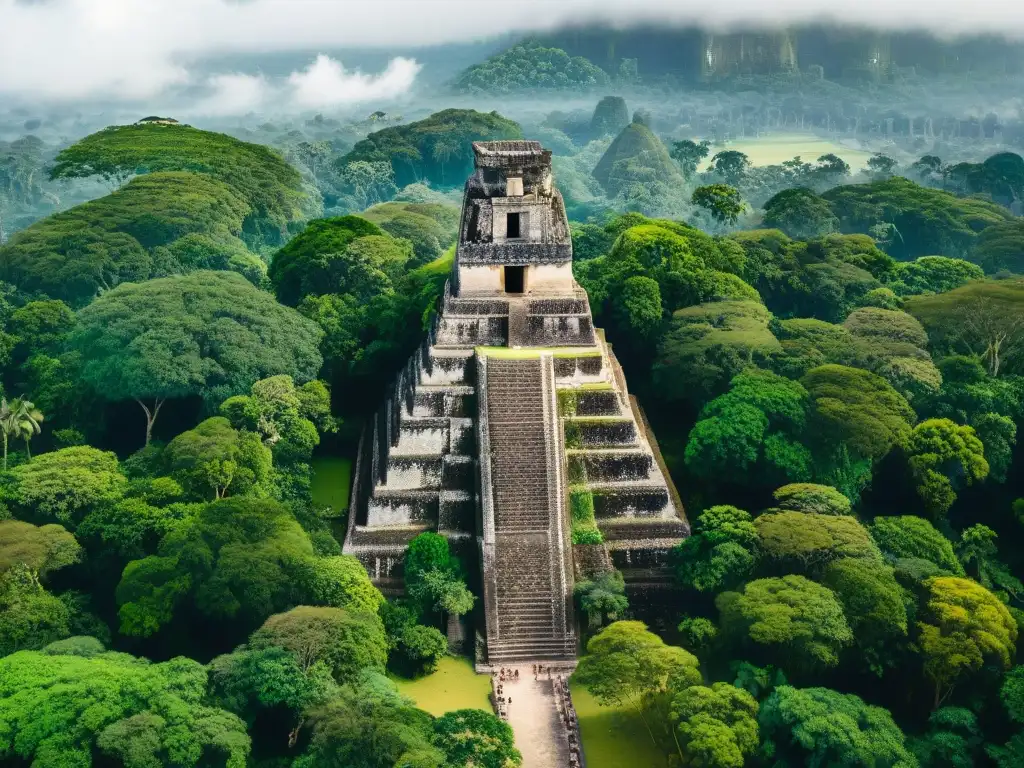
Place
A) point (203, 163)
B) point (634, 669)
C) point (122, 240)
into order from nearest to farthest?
1. point (634, 669)
2. point (122, 240)
3. point (203, 163)

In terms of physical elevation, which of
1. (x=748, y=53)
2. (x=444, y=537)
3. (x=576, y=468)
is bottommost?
(x=444, y=537)

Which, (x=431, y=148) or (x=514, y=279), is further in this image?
(x=431, y=148)

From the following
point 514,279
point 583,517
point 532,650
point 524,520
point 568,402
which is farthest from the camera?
point 514,279

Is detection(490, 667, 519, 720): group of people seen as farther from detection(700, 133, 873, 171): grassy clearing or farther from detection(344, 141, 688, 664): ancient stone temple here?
detection(700, 133, 873, 171): grassy clearing

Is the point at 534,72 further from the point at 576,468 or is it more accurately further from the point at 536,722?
the point at 536,722

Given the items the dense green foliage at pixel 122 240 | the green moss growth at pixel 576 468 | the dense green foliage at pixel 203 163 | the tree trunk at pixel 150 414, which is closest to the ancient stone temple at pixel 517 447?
the green moss growth at pixel 576 468

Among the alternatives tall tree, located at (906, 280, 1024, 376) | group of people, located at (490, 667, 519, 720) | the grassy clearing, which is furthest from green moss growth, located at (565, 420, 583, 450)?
the grassy clearing

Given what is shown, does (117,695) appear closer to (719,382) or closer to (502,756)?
(502,756)

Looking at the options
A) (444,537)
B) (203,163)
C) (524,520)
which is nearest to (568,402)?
(524,520)
